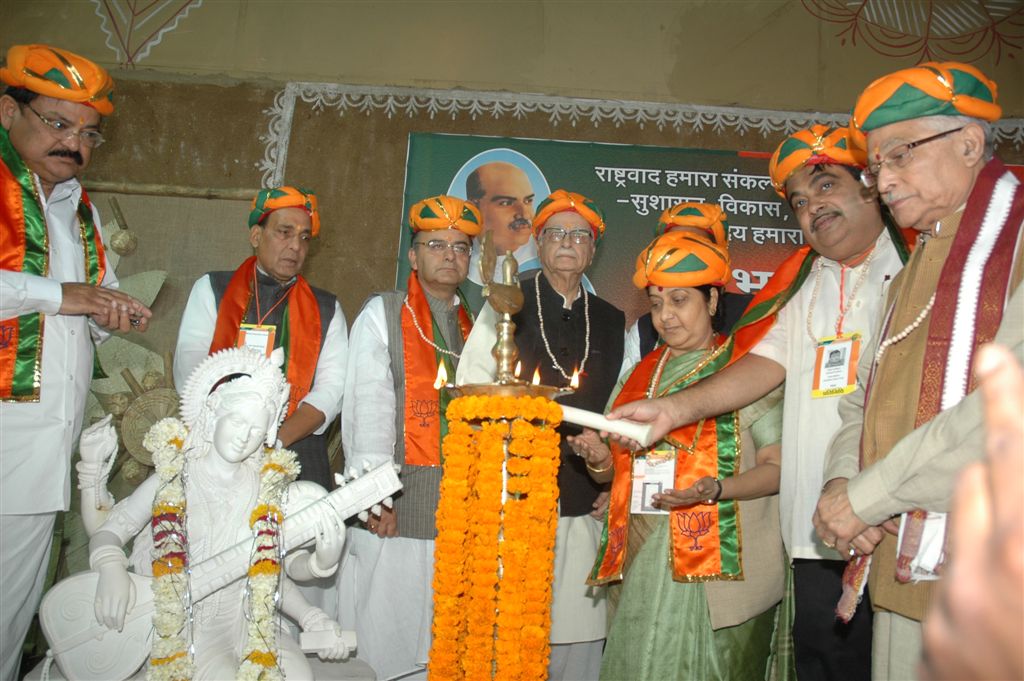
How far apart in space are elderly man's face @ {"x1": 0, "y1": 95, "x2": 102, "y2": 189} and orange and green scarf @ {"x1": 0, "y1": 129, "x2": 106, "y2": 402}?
0.05 metres

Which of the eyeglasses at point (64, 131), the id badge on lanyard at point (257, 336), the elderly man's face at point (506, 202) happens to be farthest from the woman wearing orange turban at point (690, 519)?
the elderly man's face at point (506, 202)

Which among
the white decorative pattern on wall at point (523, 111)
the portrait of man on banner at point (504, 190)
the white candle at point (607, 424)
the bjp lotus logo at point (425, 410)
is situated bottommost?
the bjp lotus logo at point (425, 410)

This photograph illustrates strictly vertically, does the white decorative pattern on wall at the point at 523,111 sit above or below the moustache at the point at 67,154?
above

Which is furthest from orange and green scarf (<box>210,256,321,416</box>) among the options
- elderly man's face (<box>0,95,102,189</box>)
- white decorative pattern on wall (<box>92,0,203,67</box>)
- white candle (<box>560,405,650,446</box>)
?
white decorative pattern on wall (<box>92,0,203,67</box>)

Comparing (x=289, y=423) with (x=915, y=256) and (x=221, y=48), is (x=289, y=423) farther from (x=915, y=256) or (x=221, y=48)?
(x=221, y=48)

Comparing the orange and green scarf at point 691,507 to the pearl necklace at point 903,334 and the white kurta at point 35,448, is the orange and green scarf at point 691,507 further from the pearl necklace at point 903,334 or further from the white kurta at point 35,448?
the white kurta at point 35,448

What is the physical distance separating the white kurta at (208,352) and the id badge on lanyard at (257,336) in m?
0.13

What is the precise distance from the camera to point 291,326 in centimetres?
405

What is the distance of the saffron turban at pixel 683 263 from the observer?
3.15 m

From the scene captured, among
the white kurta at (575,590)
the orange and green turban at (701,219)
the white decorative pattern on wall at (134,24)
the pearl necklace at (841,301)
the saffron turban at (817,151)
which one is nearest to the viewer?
the pearl necklace at (841,301)

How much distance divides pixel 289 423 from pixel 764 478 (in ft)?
6.28

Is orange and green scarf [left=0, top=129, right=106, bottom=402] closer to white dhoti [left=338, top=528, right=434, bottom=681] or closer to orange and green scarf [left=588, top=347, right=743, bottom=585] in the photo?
white dhoti [left=338, top=528, right=434, bottom=681]

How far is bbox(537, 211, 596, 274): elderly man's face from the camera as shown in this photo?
3.89 m

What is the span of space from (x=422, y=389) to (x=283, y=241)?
3.21 feet
